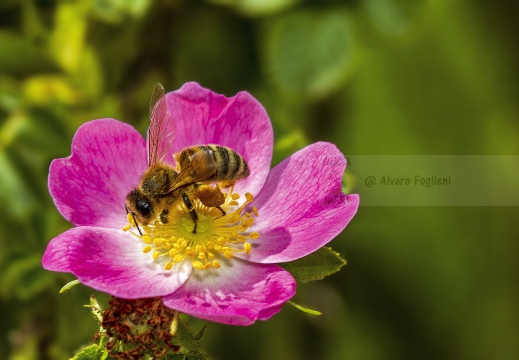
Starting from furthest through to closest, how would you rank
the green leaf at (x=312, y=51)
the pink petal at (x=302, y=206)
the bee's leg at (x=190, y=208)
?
the green leaf at (x=312, y=51) < the bee's leg at (x=190, y=208) < the pink petal at (x=302, y=206)

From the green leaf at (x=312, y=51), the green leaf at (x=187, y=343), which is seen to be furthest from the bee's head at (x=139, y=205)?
the green leaf at (x=312, y=51)

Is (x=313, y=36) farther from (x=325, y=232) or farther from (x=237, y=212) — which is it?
(x=325, y=232)

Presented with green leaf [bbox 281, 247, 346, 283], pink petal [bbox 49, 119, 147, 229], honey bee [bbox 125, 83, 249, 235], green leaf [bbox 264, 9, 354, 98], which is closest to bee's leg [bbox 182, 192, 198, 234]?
honey bee [bbox 125, 83, 249, 235]

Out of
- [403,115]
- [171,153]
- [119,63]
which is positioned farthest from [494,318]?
[171,153]

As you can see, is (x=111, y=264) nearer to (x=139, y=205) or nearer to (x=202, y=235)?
(x=139, y=205)

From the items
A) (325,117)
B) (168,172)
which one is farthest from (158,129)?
(325,117)

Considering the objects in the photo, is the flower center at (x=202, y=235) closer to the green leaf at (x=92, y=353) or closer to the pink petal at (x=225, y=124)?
the pink petal at (x=225, y=124)
